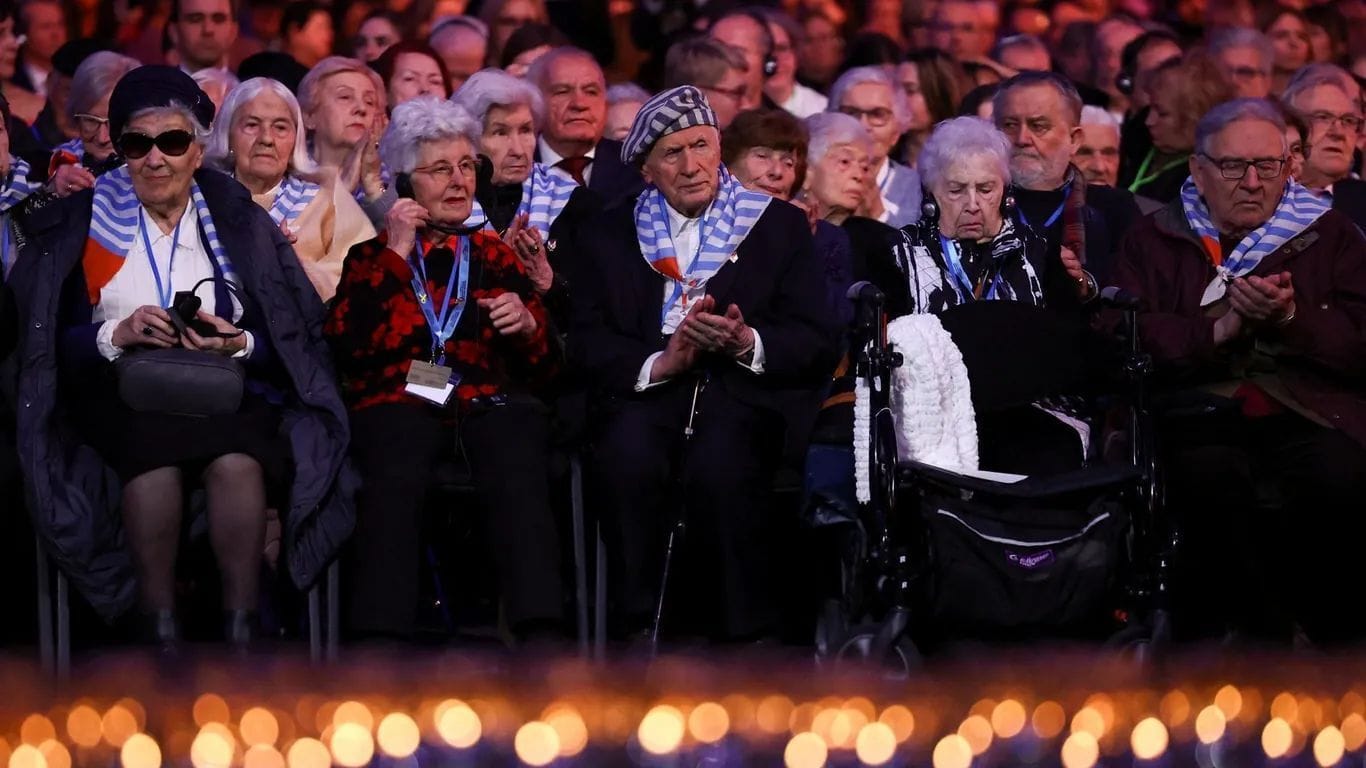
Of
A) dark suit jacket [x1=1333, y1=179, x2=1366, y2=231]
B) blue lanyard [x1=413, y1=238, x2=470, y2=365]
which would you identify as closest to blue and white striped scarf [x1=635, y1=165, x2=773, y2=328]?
blue lanyard [x1=413, y1=238, x2=470, y2=365]

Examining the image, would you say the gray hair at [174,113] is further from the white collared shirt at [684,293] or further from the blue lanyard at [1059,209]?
the blue lanyard at [1059,209]

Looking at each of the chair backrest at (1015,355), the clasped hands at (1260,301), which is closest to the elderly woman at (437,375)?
the chair backrest at (1015,355)

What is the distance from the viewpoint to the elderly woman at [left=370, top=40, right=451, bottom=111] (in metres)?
8.91

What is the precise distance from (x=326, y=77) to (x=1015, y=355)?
2822 mm

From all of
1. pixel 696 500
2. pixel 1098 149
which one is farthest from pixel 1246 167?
pixel 696 500

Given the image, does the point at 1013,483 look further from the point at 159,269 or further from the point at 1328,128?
the point at 1328,128

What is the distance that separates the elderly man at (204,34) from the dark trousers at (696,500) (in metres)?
3.30

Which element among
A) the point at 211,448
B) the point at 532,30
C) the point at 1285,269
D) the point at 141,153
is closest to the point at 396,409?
the point at 211,448

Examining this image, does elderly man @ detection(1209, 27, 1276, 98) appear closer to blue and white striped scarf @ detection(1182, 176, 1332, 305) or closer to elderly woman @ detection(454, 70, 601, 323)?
blue and white striped scarf @ detection(1182, 176, 1332, 305)

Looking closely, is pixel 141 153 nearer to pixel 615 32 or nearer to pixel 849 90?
pixel 849 90

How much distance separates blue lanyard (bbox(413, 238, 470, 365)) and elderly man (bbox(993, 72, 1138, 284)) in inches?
70.3

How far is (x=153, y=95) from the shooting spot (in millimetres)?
6879

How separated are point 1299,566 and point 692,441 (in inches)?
71.1

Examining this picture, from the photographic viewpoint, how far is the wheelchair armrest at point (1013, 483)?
6.34 m
